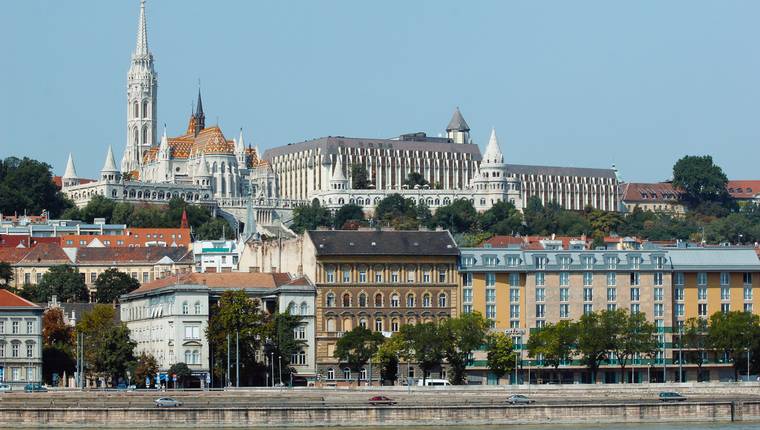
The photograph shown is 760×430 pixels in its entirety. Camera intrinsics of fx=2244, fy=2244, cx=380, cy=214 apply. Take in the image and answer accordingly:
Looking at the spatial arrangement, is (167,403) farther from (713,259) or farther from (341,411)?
(713,259)

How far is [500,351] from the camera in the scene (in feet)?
361

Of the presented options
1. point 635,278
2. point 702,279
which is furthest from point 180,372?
point 702,279

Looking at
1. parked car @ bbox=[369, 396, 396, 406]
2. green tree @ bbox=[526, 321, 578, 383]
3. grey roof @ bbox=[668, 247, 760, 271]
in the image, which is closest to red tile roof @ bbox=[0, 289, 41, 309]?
green tree @ bbox=[526, 321, 578, 383]

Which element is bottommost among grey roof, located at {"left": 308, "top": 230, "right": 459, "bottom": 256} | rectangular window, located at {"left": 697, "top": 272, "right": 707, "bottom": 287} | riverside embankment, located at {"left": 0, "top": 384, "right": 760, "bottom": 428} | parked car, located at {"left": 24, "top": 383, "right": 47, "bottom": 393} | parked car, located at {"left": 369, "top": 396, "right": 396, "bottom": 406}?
riverside embankment, located at {"left": 0, "top": 384, "right": 760, "bottom": 428}

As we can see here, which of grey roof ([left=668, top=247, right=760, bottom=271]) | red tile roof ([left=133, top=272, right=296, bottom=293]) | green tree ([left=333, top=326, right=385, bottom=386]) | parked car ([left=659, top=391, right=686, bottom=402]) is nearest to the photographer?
parked car ([left=659, top=391, right=686, bottom=402])

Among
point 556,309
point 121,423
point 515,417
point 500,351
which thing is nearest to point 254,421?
point 121,423

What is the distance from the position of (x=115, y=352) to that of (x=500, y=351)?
19.2m

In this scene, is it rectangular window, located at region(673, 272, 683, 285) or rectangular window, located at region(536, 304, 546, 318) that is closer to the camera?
rectangular window, located at region(536, 304, 546, 318)

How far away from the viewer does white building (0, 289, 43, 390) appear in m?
110

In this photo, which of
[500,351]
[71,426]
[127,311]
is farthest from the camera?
[127,311]

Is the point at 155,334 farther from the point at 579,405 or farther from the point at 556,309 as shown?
the point at 579,405

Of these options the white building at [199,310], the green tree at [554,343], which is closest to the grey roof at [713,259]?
the green tree at [554,343]

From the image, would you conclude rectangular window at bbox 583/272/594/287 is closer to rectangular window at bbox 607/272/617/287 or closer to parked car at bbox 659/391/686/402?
A: rectangular window at bbox 607/272/617/287

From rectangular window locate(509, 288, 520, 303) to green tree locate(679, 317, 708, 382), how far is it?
861 cm
